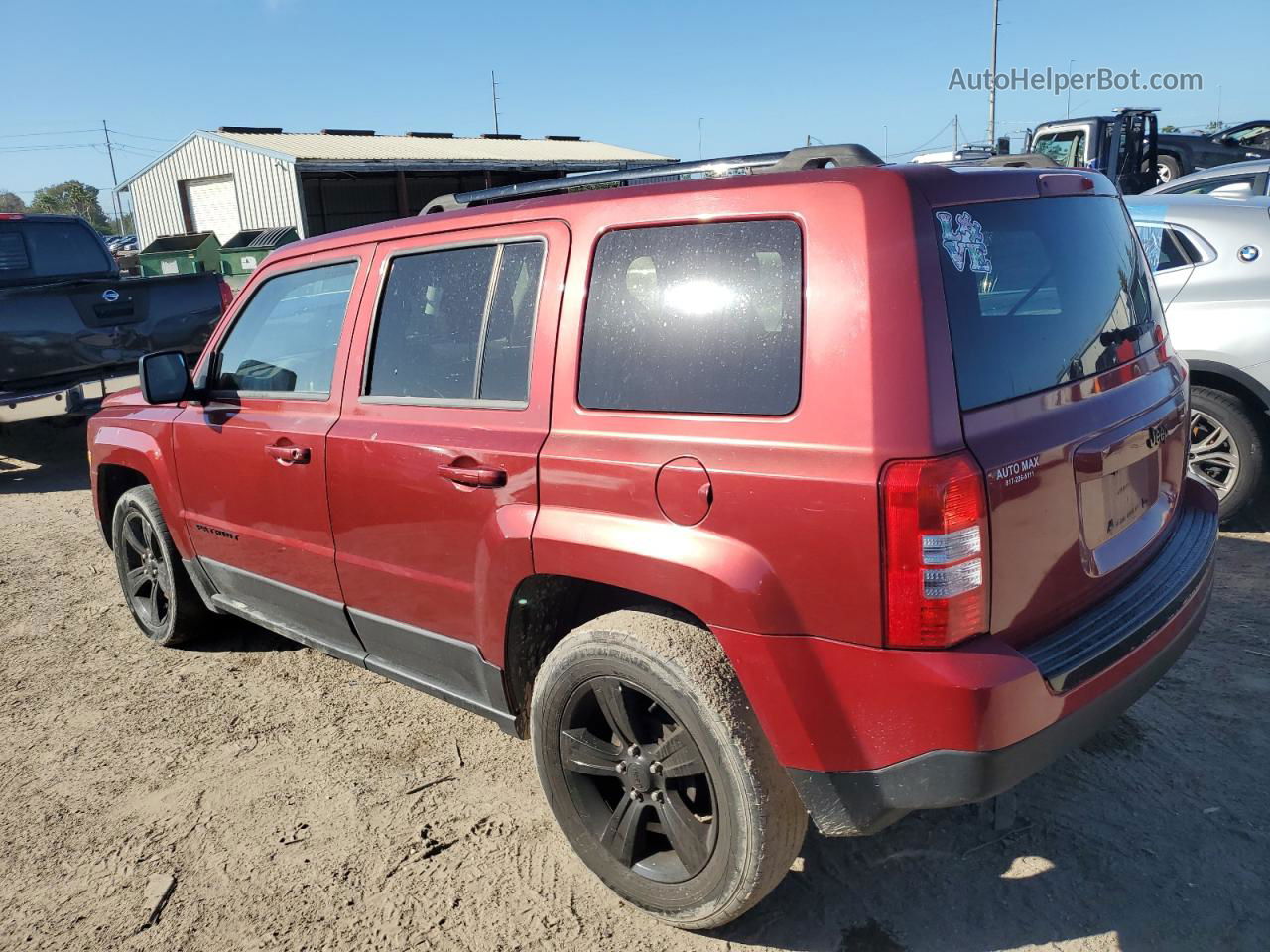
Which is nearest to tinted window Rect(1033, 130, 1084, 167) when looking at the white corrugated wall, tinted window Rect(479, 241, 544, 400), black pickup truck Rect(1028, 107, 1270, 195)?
black pickup truck Rect(1028, 107, 1270, 195)

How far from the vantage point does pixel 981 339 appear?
2.06 meters

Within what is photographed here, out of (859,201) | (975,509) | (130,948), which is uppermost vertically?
(859,201)

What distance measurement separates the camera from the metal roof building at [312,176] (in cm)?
2539

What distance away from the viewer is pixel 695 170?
9.02ft

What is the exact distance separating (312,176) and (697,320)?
26.5 m

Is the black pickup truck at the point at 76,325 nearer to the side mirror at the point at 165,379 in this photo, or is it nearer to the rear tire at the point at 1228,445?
the side mirror at the point at 165,379

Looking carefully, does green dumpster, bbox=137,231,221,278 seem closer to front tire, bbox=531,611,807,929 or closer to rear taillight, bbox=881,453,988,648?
front tire, bbox=531,611,807,929

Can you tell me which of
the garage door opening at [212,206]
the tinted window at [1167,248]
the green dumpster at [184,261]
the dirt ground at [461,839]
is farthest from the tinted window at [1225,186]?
the garage door opening at [212,206]

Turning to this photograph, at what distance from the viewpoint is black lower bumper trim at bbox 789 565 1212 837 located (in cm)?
198

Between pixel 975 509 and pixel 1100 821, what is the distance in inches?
56.6

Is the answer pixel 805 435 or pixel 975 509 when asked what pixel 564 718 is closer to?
pixel 805 435

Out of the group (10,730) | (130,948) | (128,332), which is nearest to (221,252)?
(128,332)

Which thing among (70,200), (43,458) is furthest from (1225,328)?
(70,200)

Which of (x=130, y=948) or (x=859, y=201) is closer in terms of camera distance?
(x=859, y=201)
